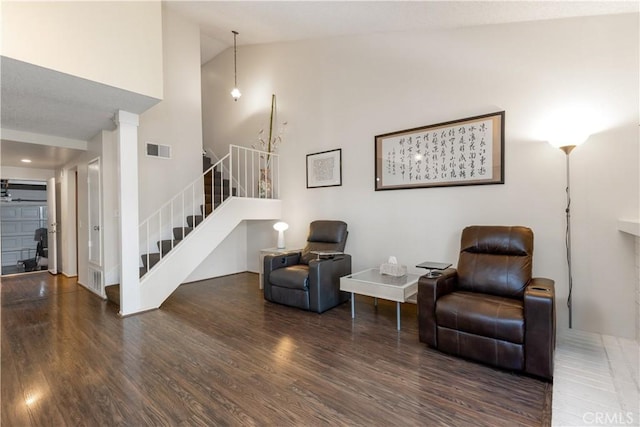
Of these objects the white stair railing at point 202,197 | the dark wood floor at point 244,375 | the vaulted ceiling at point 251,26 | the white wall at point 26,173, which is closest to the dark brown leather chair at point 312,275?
the dark wood floor at point 244,375

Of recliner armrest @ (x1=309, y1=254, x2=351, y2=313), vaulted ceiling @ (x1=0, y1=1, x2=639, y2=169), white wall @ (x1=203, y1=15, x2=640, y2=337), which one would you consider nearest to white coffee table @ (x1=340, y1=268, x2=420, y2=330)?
recliner armrest @ (x1=309, y1=254, x2=351, y2=313)

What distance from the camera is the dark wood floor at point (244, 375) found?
166cm

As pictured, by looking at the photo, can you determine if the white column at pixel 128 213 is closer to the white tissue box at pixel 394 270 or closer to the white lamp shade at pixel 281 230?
the white lamp shade at pixel 281 230

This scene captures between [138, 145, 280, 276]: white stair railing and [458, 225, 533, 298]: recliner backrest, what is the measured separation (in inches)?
130

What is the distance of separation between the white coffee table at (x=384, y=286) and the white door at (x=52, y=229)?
6.14 m

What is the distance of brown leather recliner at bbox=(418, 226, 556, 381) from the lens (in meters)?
1.95

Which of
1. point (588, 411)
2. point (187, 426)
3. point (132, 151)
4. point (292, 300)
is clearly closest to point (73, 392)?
point (187, 426)

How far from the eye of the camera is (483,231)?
279 centimetres

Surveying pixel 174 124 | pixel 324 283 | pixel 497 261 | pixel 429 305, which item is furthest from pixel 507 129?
pixel 174 124

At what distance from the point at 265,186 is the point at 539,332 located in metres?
4.21

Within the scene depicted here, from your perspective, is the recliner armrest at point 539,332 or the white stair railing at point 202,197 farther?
the white stair railing at point 202,197

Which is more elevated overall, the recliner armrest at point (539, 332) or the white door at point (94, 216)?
the white door at point (94, 216)

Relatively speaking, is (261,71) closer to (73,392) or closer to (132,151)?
(132,151)

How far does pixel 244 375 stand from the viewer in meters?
2.06
